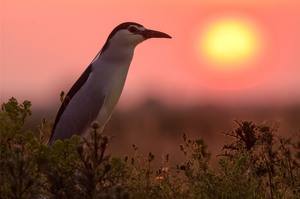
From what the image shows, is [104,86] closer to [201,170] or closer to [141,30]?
[141,30]

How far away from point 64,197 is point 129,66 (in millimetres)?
4243

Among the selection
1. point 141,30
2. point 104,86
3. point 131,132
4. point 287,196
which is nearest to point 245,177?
point 287,196

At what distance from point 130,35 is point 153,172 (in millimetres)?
3371

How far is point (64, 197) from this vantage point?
3869 millimetres

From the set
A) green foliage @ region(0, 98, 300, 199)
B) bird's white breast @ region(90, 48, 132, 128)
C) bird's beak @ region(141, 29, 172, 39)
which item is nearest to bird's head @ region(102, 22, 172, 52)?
bird's beak @ region(141, 29, 172, 39)

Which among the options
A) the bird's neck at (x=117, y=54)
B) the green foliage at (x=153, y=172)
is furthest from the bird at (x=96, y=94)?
the green foliage at (x=153, y=172)

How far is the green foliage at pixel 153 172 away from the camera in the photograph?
3.94 m

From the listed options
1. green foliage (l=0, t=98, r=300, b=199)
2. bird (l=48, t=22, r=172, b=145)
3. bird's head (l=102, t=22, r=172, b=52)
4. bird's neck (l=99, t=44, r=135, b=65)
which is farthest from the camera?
bird's head (l=102, t=22, r=172, b=52)

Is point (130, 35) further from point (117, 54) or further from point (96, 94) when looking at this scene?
point (96, 94)

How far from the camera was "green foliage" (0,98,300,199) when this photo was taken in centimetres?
394

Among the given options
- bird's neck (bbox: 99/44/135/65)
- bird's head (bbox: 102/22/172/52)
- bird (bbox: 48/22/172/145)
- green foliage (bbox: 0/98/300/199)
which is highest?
bird's head (bbox: 102/22/172/52)

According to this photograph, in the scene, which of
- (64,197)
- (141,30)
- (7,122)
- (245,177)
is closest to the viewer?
(64,197)

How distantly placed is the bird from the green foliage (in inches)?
98.8

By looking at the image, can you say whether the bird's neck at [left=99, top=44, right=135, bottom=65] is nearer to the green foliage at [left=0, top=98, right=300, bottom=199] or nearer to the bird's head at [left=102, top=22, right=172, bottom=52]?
the bird's head at [left=102, top=22, right=172, bottom=52]
